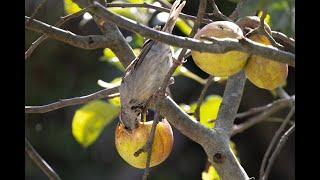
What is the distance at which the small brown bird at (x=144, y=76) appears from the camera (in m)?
1.16

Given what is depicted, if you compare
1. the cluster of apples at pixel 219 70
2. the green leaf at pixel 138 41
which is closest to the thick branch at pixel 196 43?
the cluster of apples at pixel 219 70

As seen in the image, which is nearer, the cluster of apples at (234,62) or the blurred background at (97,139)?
the cluster of apples at (234,62)

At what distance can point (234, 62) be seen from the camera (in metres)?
1.04

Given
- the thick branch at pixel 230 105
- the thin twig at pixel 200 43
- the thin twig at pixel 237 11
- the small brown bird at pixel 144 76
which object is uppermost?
the thin twig at pixel 200 43

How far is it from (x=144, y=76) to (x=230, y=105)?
268mm

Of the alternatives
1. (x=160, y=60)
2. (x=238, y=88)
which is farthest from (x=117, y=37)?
(x=238, y=88)

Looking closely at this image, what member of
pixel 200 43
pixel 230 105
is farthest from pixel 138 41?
pixel 200 43

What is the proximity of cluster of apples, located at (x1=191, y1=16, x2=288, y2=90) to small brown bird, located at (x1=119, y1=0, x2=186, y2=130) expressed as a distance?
13cm

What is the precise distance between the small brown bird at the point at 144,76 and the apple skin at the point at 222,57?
0.13 metres

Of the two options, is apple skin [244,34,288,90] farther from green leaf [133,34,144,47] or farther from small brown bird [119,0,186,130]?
green leaf [133,34,144,47]

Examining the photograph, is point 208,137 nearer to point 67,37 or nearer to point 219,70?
point 219,70

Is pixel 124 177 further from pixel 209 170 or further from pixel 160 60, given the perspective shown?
pixel 160 60

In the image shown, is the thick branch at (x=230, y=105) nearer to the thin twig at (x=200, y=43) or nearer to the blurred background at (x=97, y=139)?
the thin twig at (x=200, y=43)
